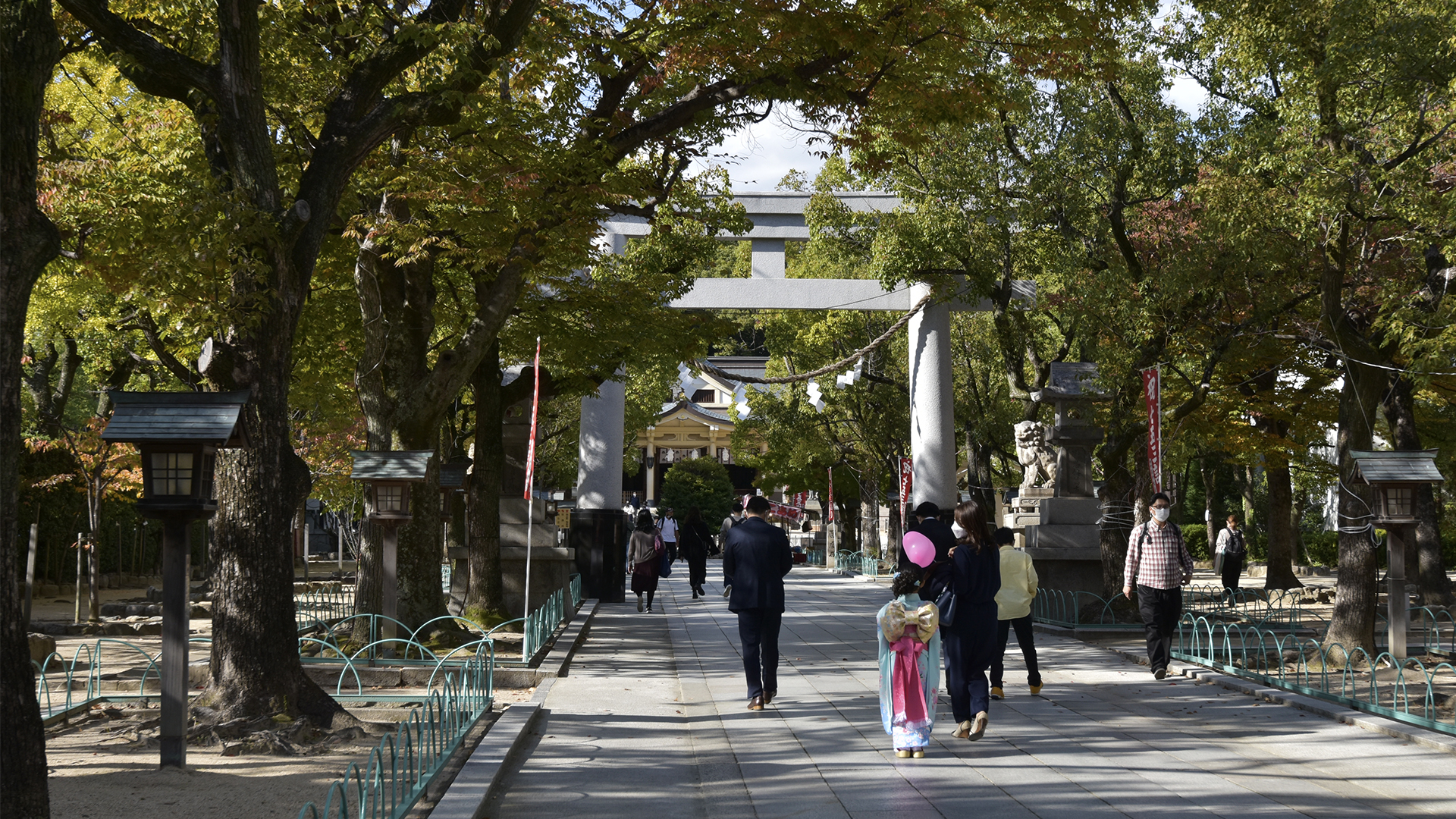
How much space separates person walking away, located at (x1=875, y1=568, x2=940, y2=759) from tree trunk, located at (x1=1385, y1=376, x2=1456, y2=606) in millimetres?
13501

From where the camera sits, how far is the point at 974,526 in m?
8.22

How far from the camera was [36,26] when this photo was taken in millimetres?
4660

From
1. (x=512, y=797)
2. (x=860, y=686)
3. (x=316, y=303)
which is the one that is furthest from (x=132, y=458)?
(x=512, y=797)

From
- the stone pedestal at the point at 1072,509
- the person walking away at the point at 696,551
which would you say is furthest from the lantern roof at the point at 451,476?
the stone pedestal at the point at 1072,509

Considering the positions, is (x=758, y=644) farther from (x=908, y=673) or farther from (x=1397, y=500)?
(x=1397, y=500)

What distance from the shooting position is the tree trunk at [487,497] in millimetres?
15625

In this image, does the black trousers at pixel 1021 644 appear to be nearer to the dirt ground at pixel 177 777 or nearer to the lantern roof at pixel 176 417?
the dirt ground at pixel 177 777

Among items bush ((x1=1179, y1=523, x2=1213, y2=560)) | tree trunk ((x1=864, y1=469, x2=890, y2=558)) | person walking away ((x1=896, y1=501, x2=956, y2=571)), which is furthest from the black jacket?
bush ((x1=1179, y1=523, x2=1213, y2=560))

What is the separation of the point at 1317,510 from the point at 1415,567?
2637 centimetres

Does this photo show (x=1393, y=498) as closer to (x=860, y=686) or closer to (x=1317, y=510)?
(x=860, y=686)

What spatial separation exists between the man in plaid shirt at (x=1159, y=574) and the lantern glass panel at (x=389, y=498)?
6.87m

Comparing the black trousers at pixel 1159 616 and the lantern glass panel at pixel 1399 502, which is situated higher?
the lantern glass panel at pixel 1399 502

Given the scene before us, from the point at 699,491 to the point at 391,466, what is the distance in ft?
136

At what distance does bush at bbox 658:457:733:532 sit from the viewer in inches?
2052
